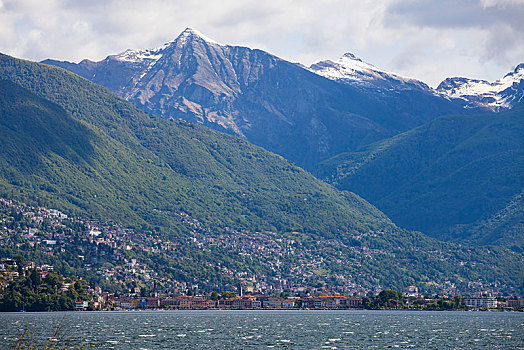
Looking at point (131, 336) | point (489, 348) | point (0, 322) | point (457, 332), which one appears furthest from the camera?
point (0, 322)

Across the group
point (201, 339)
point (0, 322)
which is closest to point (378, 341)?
point (201, 339)

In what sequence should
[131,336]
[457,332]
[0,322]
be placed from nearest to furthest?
[131,336] < [457,332] < [0,322]

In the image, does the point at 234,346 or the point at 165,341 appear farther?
the point at 165,341

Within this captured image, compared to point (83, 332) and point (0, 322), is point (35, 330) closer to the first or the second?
point (83, 332)

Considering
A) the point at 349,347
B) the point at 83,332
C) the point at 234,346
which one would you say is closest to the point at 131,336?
the point at 83,332

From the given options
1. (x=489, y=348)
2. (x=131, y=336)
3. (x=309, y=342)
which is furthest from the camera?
(x=131, y=336)

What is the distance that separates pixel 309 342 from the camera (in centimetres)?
11650

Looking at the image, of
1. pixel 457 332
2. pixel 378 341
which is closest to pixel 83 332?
pixel 378 341

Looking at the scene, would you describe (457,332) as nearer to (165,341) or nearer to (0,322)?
(165,341)

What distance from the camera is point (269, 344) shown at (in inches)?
4424

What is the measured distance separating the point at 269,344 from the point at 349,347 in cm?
1036

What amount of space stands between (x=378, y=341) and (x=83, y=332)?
43501 millimetres

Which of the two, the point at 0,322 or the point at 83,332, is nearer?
the point at 83,332

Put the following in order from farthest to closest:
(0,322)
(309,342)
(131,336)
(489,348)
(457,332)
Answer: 1. (0,322)
2. (457,332)
3. (131,336)
4. (309,342)
5. (489,348)
